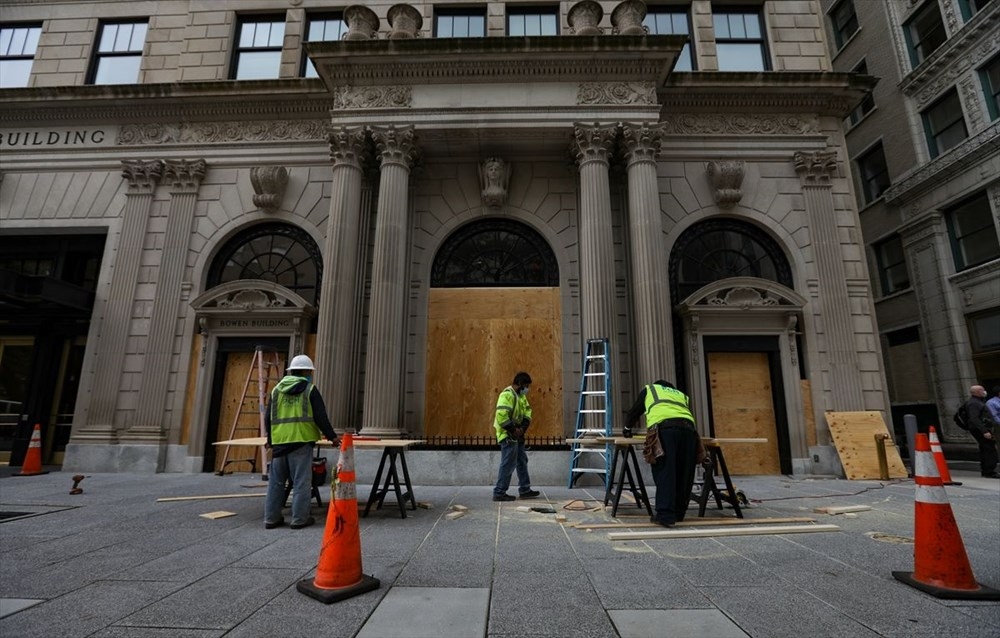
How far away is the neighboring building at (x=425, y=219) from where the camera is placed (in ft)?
37.9

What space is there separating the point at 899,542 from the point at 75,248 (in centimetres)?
1995

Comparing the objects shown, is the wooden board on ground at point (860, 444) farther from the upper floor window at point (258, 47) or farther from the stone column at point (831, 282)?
the upper floor window at point (258, 47)

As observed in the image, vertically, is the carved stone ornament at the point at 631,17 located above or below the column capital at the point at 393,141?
above

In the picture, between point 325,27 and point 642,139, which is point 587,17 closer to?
point 642,139

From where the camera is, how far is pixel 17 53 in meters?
15.1

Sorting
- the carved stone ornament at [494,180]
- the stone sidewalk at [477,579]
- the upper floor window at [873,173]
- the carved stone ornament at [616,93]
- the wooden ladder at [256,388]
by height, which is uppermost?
the upper floor window at [873,173]

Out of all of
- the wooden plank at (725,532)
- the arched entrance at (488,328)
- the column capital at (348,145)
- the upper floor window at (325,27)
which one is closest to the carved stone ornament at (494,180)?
the arched entrance at (488,328)

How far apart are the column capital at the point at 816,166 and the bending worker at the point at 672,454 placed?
10549mm

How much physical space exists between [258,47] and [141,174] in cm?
540

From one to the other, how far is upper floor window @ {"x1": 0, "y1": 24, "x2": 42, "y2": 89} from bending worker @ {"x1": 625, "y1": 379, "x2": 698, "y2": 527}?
2122cm

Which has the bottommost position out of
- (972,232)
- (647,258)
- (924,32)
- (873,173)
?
(647,258)

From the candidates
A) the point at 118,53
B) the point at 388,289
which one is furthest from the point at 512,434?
the point at 118,53

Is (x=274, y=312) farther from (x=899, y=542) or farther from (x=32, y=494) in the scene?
(x=899, y=542)

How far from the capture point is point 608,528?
18.6ft
